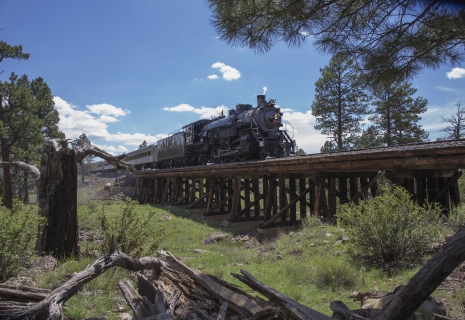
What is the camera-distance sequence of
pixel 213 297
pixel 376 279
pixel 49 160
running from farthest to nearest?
pixel 49 160, pixel 376 279, pixel 213 297

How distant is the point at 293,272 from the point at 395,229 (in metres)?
1.80

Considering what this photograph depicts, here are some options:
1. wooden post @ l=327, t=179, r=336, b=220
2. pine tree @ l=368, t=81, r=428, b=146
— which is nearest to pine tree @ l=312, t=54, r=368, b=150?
pine tree @ l=368, t=81, r=428, b=146

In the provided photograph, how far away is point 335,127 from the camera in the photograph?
86.8ft

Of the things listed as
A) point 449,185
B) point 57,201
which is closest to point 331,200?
point 449,185

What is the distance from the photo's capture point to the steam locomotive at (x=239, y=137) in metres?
15.1

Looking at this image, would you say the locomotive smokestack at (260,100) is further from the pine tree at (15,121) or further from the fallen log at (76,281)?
the fallen log at (76,281)

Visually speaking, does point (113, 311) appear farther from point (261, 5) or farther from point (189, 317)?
point (261, 5)

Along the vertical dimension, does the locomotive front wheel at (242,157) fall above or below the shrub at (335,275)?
above

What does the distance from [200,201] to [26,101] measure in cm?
972

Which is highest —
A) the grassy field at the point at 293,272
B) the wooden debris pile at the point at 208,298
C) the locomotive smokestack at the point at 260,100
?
the locomotive smokestack at the point at 260,100

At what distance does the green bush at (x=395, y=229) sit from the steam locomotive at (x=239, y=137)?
9067 mm

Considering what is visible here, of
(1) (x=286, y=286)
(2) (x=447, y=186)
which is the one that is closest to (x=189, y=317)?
(1) (x=286, y=286)

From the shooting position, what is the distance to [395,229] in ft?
17.8

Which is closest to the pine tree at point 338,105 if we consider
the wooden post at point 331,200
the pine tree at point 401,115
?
the pine tree at point 401,115
